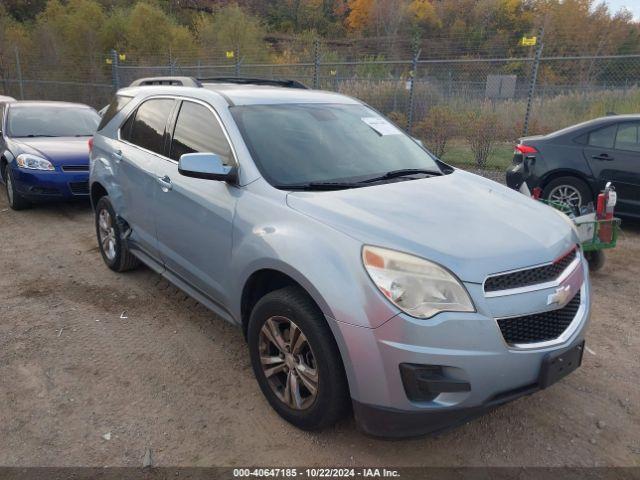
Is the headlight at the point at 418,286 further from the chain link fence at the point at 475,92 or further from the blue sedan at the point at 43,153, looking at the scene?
the chain link fence at the point at 475,92

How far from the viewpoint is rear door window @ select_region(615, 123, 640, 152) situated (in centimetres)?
648

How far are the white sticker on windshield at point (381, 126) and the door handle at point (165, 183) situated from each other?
147 cm

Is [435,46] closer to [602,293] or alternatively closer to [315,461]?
[602,293]

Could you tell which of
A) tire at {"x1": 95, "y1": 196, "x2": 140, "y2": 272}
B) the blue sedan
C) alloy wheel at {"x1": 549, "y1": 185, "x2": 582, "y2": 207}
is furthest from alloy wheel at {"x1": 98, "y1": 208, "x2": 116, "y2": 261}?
alloy wheel at {"x1": 549, "y1": 185, "x2": 582, "y2": 207}

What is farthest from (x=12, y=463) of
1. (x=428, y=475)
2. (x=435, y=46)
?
(x=435, y=46)

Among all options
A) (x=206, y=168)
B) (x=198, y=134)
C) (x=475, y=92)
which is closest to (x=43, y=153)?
(x=198, y=134)

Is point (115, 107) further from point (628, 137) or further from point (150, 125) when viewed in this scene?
point (628, 137)

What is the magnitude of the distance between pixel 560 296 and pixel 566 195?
496 centimetres

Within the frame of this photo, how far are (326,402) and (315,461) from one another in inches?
13.2

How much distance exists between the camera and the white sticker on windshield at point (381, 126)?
380cm

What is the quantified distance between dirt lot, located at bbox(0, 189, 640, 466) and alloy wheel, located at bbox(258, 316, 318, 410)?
0.68 ft

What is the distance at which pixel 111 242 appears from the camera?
503cm

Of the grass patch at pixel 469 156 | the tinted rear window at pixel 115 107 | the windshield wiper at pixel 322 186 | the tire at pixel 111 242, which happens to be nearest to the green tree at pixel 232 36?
the grass patch at pixel 469 156

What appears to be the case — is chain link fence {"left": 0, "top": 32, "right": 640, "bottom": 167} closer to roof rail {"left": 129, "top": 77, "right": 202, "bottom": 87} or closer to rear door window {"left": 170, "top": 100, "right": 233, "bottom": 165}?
roof rail {"left": 129, "top": 77, "right": 202, "bottom": 87}
